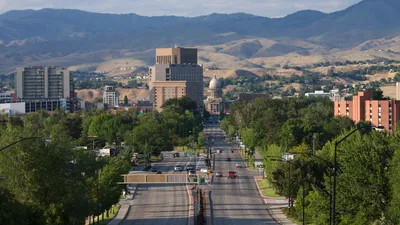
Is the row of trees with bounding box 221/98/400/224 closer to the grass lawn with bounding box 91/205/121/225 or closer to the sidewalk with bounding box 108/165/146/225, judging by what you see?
the sidewalk with bounding box 108/165/146/225

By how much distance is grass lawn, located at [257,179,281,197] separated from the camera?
307ft

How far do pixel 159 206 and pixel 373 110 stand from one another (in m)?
82.1

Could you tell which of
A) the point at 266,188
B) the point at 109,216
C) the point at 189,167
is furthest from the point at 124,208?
the point at 189,167

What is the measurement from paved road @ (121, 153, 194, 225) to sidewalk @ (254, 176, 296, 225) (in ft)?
22.8

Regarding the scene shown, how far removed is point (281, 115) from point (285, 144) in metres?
43.7

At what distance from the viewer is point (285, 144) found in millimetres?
116688

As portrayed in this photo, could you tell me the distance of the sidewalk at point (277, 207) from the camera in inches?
2923

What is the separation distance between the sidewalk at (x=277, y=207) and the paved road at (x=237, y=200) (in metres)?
0.46

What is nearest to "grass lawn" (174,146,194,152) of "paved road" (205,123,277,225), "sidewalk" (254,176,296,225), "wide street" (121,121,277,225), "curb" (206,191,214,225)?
"paved road" (205,123,277,225)

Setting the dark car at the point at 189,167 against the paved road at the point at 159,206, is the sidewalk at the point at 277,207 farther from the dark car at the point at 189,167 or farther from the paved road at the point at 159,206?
the dark car at the point at 189,167

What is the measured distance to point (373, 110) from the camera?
525 ft

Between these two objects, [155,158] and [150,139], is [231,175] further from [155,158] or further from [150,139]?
[155,158]

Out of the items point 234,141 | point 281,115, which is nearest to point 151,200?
point 281,115

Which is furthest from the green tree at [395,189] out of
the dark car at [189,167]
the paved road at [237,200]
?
the dark car at [189,167]
